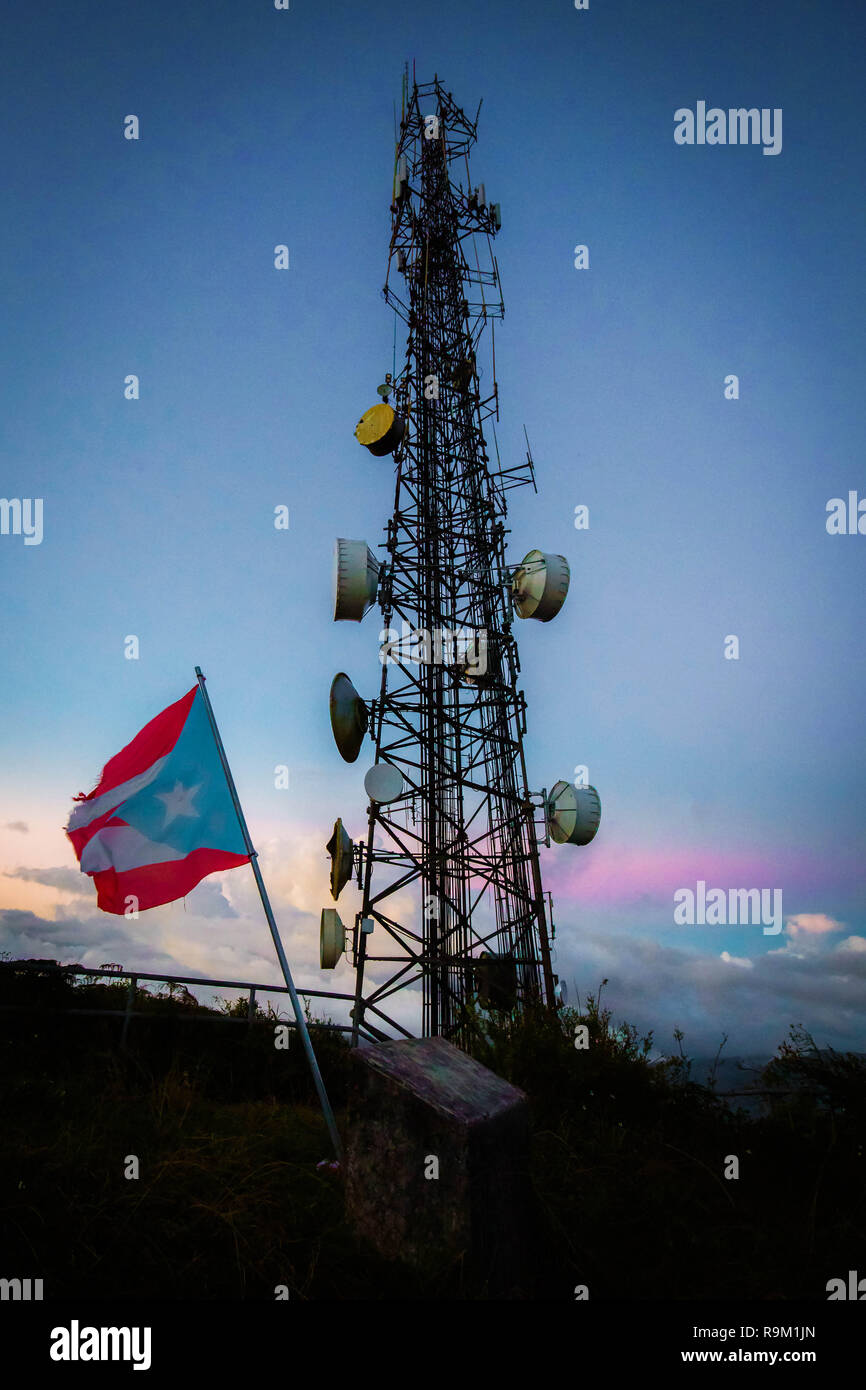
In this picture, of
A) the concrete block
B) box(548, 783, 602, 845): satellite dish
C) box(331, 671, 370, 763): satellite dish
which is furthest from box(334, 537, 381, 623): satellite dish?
the concrete block

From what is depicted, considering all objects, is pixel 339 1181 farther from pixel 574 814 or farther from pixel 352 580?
pixel 352 580

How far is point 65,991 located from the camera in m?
10.2

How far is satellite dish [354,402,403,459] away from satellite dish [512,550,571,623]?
375 cm

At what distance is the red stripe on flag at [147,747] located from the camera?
700 cm

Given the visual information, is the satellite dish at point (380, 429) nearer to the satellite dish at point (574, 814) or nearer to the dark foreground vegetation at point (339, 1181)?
the satellite dish at point (574, 814)

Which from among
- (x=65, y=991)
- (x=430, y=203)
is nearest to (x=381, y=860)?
(x=65, y=991)

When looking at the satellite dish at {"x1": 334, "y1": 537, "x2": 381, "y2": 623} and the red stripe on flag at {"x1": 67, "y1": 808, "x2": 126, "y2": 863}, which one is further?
the satellite dish at {"x1": 334, "y1": 537, "x2": 381, "y2": 623}

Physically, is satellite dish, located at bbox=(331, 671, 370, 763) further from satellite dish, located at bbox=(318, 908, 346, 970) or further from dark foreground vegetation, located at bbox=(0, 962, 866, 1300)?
dark foreground vegetation, located at bbox=(0, 962, 866, 1300)

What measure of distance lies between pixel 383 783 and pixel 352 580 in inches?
153

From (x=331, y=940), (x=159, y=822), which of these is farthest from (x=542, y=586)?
(x=159, y=822)

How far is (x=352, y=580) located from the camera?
1403 centimetres

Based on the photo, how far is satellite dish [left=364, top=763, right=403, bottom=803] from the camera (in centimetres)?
1309

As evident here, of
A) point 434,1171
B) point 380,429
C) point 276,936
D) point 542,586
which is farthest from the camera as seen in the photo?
point 380,429
